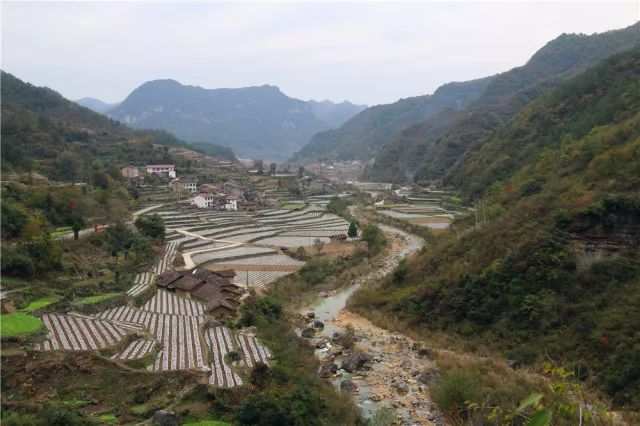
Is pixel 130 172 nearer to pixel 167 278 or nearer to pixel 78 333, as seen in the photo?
pixel 167 278

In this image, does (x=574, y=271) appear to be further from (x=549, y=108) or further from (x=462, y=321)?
(x=549, y=108)

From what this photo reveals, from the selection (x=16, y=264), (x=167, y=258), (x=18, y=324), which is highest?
(x=16, y=264)

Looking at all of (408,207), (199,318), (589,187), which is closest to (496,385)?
(589,187)

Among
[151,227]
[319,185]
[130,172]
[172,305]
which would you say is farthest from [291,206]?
[172,305]

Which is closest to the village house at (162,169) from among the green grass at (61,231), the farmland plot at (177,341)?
the green grass at (61,231)

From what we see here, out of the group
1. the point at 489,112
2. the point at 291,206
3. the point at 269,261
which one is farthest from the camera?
the point at 489,112

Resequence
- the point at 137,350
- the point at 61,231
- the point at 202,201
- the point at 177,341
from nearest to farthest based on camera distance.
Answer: the point at 137,350
the point at 177,341
the point at 61,231
the point at 202,201

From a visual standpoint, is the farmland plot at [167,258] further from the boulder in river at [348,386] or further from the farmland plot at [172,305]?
the boulder in river at [348,386]
